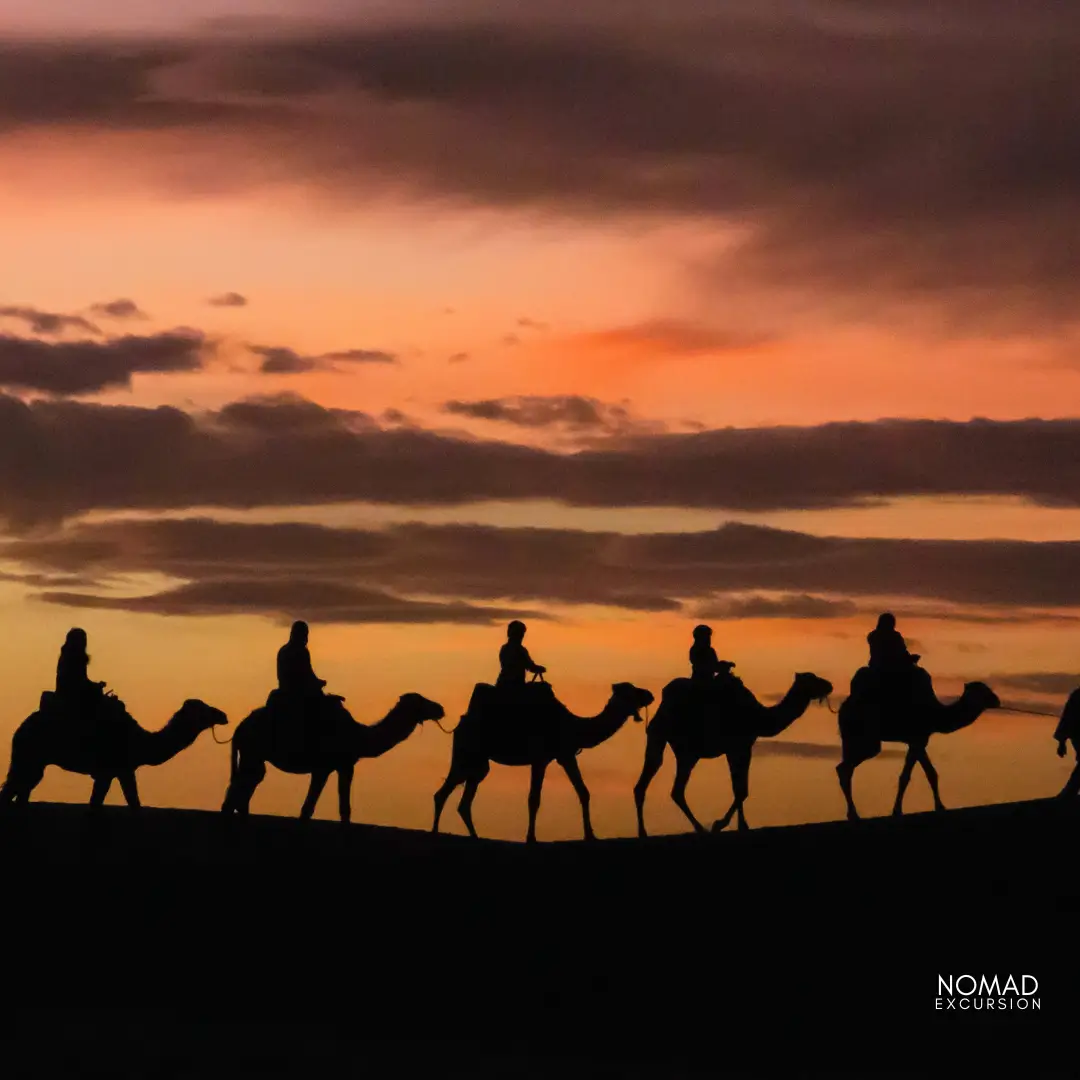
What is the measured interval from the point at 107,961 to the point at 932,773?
11.2 meters

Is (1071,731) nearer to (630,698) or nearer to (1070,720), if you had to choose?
(1070,720)

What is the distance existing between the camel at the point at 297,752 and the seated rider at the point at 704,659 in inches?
163

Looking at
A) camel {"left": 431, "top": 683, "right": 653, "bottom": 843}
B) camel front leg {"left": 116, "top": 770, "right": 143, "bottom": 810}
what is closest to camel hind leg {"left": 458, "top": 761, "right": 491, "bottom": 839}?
camel {"left": 431, "top": 683, "right": 653, "bottom": 843}

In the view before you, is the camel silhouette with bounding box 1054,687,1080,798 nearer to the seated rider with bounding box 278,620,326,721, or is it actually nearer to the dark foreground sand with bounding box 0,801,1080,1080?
the dark foreground sand with bounding box 0,801,1080,1080

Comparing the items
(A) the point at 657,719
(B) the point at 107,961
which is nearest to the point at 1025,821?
(A) the point at 657,719

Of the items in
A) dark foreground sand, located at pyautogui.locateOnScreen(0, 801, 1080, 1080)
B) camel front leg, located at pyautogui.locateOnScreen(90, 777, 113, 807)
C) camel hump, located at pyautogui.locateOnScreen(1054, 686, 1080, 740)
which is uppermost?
camel hump, located at pyautogui.locateOnScreen(1054, 686, 1080, 740)

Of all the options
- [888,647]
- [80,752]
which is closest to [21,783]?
[80,752]

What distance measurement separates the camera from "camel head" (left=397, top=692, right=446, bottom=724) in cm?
4053

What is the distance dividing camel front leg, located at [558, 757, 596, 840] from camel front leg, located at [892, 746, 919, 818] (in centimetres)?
379

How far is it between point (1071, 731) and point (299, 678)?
30.3ft

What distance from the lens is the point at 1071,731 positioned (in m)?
37.6

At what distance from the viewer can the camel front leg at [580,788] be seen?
3925 centimetres

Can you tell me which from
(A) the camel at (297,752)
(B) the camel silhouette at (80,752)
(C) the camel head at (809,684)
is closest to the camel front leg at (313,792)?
(A) the camel at (297,752)

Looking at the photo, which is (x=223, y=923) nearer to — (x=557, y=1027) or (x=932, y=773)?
(x=557, y=1027)
